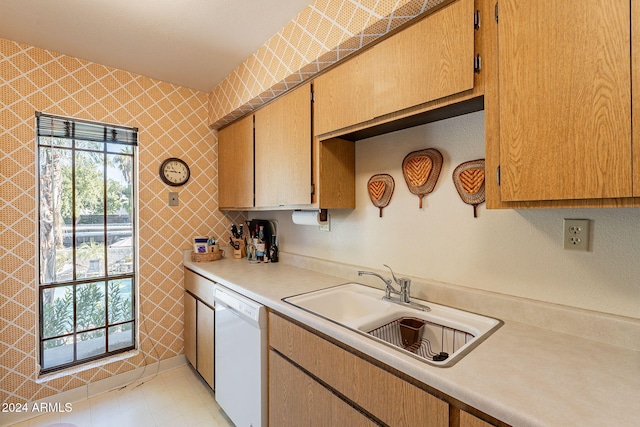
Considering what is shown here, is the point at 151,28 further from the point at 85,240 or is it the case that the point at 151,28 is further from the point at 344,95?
the point at 85,240

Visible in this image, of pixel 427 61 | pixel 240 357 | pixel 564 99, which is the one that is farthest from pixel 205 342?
pixel 564 99

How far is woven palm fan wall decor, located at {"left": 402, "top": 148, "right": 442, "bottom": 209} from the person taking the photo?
143 cm

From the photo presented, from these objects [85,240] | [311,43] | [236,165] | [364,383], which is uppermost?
[311,43]

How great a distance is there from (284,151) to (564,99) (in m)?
1.41

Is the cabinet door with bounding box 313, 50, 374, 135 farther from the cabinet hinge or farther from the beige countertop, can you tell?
the beige countertop

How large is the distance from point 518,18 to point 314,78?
3.34 feet

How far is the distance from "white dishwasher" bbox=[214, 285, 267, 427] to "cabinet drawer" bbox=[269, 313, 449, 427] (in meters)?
0.20

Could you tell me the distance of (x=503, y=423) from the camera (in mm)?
687

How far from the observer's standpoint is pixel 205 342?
2.10m

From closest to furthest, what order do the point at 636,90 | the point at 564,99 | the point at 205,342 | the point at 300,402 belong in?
the point at 636,90
the point at 564,99
the point at 300,402
the point at 205,342

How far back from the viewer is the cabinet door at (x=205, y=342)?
2.01 meters

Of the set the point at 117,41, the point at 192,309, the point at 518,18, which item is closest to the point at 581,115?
the point at 518,18

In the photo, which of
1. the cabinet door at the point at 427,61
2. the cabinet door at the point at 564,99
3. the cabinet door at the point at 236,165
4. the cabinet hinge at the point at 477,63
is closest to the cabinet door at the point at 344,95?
the cabinet door at the point at 427,61

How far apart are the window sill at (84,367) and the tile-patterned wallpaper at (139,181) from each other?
30 mm
